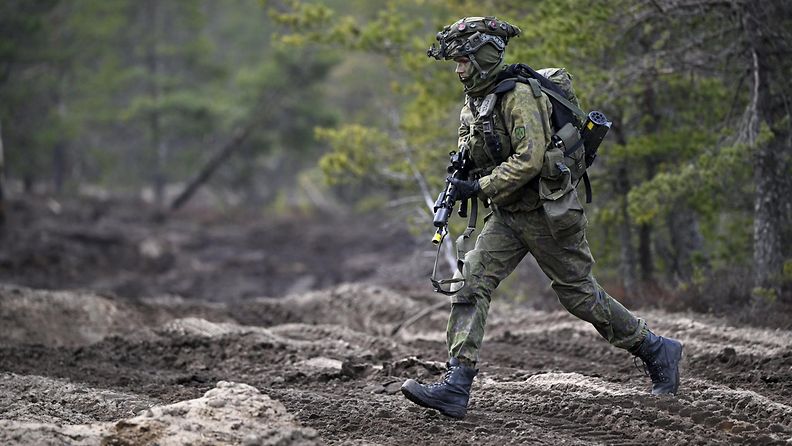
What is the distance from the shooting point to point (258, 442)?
486 centimetres

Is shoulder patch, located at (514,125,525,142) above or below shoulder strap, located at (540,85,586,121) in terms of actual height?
below

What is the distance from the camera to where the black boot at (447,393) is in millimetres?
5625

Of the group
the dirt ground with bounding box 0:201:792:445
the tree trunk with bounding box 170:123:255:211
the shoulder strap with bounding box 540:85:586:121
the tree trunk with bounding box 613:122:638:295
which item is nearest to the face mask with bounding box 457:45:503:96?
the shoulder strap with bounding box 540:85:586:121

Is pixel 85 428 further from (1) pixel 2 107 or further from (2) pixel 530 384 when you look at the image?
(1) pixel 2 107

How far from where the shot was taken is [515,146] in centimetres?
572

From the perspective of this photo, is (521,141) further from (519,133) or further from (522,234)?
(522,234)

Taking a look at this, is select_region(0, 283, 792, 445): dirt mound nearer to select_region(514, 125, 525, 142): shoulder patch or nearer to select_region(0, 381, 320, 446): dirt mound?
select_region(0, 381, 320, 446): dirt mound

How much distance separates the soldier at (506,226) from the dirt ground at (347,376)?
299mm

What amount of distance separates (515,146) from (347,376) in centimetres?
254

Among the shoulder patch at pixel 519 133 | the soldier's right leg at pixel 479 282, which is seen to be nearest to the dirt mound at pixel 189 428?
the soldier's right leg at pixel 479 282

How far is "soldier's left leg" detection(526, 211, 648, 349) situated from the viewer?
589cm

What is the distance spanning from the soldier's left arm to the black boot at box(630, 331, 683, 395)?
1442 mm

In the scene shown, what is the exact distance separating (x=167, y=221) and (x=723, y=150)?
22.0 metres

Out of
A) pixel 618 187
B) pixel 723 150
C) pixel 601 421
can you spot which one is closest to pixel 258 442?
pixel 601 421
